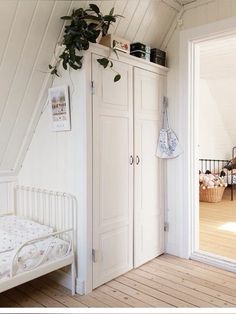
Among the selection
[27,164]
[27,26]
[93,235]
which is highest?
[27,26]

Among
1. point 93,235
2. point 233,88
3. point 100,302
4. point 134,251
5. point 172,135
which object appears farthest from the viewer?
point 233,88

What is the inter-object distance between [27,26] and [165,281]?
239 centimetres

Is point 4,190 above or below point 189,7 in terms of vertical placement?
below

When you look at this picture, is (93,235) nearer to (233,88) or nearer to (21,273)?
(21,273)

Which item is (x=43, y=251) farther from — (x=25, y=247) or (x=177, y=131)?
(x=177, y=131)

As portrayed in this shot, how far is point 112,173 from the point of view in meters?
2.63

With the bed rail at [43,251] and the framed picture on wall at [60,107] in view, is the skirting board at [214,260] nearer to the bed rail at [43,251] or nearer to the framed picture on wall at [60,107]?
the bed rail at [43,251]

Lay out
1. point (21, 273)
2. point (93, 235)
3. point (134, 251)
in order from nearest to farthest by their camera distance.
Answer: point (21, 273), point (93, 235), point (134, 251)

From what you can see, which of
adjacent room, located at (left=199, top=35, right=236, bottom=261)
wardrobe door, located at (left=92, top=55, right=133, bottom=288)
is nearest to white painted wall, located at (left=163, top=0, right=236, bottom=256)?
adjacent room, located at (left=199, top=35, right=236, bottom=261)

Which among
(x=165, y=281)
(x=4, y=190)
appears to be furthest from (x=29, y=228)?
(x=165, y=281)

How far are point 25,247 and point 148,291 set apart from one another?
106cm

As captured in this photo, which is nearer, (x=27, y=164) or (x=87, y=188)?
(x=87, y=188)

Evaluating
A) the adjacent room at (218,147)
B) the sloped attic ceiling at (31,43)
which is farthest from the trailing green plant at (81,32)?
the adjacent room at (218,147)

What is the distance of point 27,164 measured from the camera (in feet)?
9.72
